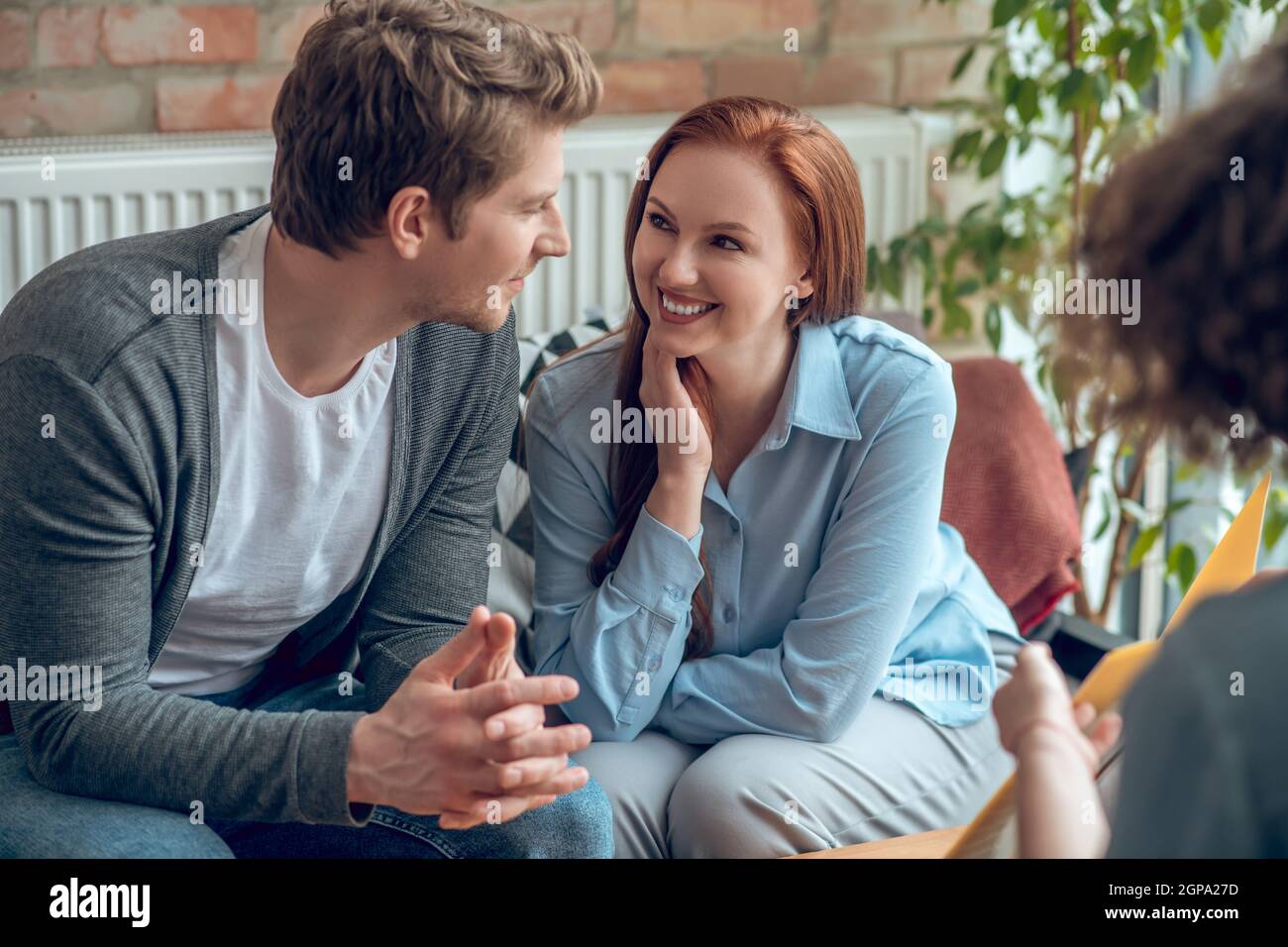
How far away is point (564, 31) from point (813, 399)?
924 mm

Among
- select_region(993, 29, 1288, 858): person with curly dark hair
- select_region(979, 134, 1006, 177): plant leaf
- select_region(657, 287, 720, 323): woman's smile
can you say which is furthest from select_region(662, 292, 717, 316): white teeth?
select_region(979, 134, 1006, 177): plant leaf

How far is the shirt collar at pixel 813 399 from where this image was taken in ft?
4.70

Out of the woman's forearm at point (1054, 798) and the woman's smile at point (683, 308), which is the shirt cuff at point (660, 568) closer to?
the woman's smile at point (683, 308)

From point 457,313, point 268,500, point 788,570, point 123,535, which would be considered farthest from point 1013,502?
point 123,535

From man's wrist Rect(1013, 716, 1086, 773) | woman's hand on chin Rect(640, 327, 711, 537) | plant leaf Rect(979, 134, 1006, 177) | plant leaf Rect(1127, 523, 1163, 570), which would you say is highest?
plant leaf Rect(979, 134, 1006, 177)

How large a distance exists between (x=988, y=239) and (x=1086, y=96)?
0.26 m

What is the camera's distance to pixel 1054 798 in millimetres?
792

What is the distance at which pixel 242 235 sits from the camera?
1.25m

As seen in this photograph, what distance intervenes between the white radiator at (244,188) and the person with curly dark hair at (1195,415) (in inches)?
45.1

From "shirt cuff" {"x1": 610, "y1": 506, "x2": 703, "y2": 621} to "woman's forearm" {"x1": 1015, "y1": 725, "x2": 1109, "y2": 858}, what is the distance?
62 centimetres

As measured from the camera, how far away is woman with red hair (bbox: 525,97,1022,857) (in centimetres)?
139

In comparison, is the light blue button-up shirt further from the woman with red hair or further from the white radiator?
the white radiator
